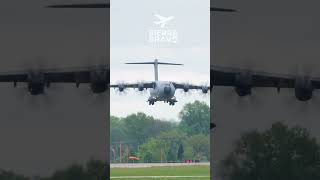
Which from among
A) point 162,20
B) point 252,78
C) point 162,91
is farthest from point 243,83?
point 162,20

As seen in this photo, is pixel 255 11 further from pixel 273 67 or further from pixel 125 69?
pixel 125 69

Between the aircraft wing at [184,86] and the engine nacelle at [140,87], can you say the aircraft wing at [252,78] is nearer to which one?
the aircraft wing at [184,86]

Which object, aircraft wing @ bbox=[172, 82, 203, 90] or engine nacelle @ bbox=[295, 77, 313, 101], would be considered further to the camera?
engine nacelle @ bbox=[295, 77, 313, 101]

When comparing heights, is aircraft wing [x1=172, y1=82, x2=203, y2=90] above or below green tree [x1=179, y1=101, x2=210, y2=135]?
above

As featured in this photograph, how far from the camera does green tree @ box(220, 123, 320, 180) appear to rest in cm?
1742

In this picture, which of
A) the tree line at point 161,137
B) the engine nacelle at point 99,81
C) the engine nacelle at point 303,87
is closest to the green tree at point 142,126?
the tree line at point 161,137

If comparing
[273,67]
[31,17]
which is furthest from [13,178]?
[273,67]

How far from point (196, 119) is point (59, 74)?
309 centimetres

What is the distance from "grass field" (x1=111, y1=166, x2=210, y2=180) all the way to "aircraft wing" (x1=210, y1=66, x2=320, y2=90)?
1.95 meters

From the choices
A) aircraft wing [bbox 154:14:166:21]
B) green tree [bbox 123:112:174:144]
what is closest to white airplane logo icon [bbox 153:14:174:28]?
aircraft wing [bbox 154:14:166:21]

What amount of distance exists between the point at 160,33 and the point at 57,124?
3.31 m

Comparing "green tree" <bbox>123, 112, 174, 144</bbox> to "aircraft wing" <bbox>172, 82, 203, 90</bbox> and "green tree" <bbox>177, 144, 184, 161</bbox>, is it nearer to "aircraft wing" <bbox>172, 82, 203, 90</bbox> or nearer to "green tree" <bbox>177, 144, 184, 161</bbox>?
"green tree" <bbox>177, 144, 184, 161</bbox>

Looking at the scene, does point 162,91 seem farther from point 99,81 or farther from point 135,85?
point 99,81

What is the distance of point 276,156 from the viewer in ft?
58.6
